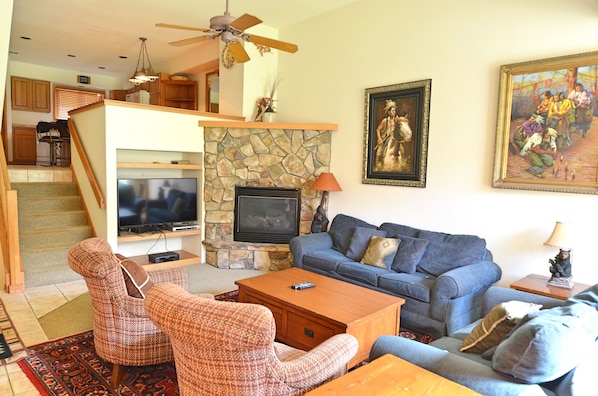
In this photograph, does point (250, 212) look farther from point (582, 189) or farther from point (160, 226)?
point (582, 189)

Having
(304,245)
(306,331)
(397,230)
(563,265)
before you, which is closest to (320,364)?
(306,331)

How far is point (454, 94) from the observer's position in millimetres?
4004

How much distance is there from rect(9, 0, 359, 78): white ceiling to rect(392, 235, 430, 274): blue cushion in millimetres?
3120

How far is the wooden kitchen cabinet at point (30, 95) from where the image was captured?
8.02 meters

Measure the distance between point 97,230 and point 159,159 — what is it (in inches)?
A: 49.8

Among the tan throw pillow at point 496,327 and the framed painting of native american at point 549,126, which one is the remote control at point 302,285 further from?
the framed painting of native american at point 549,126

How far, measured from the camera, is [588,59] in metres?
3.13

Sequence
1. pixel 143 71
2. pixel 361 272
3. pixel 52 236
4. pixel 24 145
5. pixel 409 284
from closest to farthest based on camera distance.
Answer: pixel 409 284
pixel 361 272
pixel 52 236
pixel 143 71
pixel 24 145

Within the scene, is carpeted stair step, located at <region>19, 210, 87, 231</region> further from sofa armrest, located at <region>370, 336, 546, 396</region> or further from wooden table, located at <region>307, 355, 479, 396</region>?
wooden table, located at <region>307, 355, 479, 396</region>

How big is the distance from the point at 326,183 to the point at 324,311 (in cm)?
243

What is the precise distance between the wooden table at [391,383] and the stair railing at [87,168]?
4.13m

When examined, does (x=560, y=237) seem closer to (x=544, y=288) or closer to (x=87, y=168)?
(x=544, y=288)

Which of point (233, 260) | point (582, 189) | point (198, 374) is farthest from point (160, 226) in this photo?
point (582, 189)

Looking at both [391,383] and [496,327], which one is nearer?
[391,383]
